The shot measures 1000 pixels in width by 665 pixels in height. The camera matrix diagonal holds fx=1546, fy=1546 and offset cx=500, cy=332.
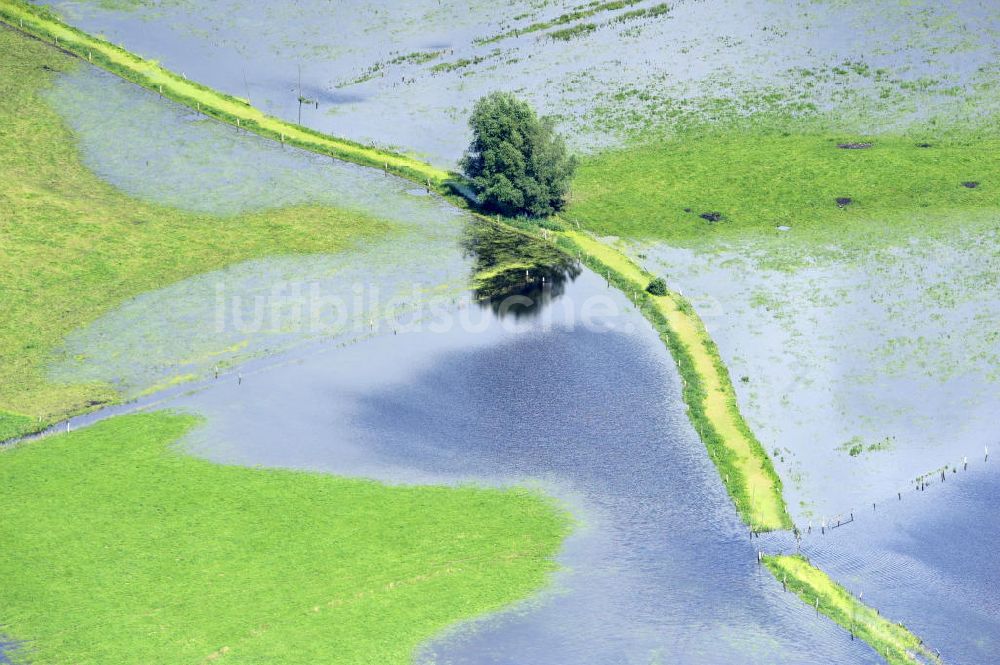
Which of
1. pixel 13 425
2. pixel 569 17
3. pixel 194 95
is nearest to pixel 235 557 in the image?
pixel 13 425

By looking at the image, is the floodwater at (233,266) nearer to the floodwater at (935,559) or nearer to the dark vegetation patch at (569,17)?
the dark vegetation patch at (569,17)

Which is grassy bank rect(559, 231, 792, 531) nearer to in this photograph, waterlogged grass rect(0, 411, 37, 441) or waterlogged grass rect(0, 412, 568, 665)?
waterlogged grass rect(0, 412, 568, 665)

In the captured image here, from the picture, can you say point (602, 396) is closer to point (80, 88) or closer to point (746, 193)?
point (746, 193)

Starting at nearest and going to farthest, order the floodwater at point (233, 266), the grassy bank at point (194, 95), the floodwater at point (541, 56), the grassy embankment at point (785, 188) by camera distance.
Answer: the floodwater at point (233, 266) < the grassy embankment at point (785, 188) < the grassy bank at point (194, 95) < the floodwater at point (541, 56)

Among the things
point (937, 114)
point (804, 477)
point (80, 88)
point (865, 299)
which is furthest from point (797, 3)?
point (804, 477)

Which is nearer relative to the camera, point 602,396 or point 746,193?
point 602,396

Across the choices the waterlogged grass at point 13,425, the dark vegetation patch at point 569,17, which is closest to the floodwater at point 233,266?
the waterlogged grass at point 13,425
